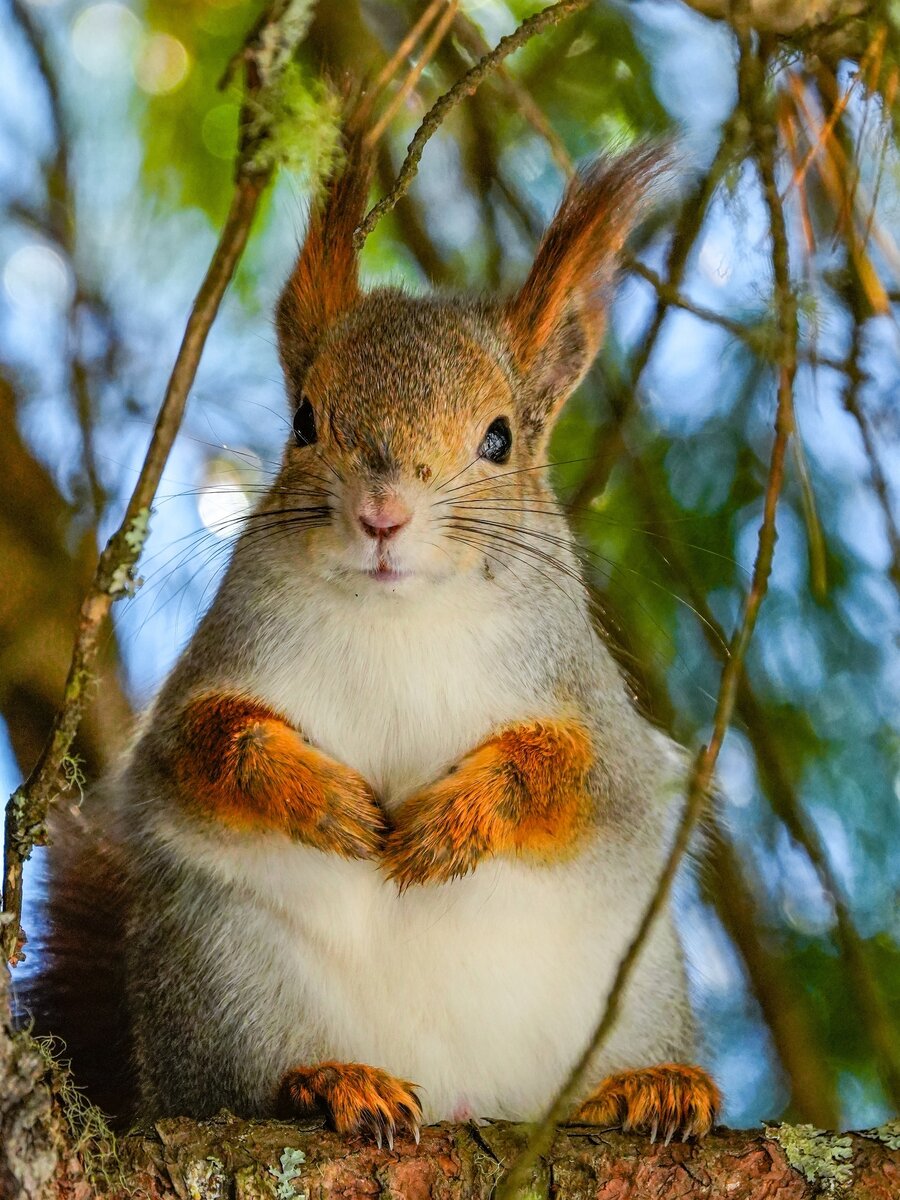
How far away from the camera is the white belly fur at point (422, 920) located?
216cm

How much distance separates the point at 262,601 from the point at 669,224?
1.27 metres

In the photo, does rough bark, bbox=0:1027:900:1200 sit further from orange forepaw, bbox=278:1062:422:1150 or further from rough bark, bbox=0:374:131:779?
rough bark, bbox=0:374:131:779

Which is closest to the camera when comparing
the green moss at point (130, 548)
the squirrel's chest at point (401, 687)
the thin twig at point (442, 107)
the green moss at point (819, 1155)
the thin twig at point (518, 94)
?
the green moss at point (130, 548)

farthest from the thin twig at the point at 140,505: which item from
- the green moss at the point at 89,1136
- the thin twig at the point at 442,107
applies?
the thin twig at the point at 442,107

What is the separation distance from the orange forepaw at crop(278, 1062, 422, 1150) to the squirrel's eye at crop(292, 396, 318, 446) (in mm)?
970

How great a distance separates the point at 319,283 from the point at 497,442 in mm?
466

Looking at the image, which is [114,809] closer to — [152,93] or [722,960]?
[722,960]

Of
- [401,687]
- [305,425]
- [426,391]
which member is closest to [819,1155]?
[401,687]

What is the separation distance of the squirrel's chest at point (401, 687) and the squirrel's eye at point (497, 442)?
0.29 meters

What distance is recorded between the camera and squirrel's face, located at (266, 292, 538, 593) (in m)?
2.01

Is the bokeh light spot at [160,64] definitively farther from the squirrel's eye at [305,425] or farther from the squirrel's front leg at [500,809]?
the squirrel's front leg at [500,809]

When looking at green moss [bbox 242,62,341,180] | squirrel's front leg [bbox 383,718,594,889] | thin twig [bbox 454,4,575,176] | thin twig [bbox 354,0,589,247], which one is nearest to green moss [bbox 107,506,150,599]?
green moss [bbox 242,62,341,180]

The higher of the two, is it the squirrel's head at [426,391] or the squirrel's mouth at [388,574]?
the squirrel's head at [426,391]

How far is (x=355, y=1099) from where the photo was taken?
1.91 m
